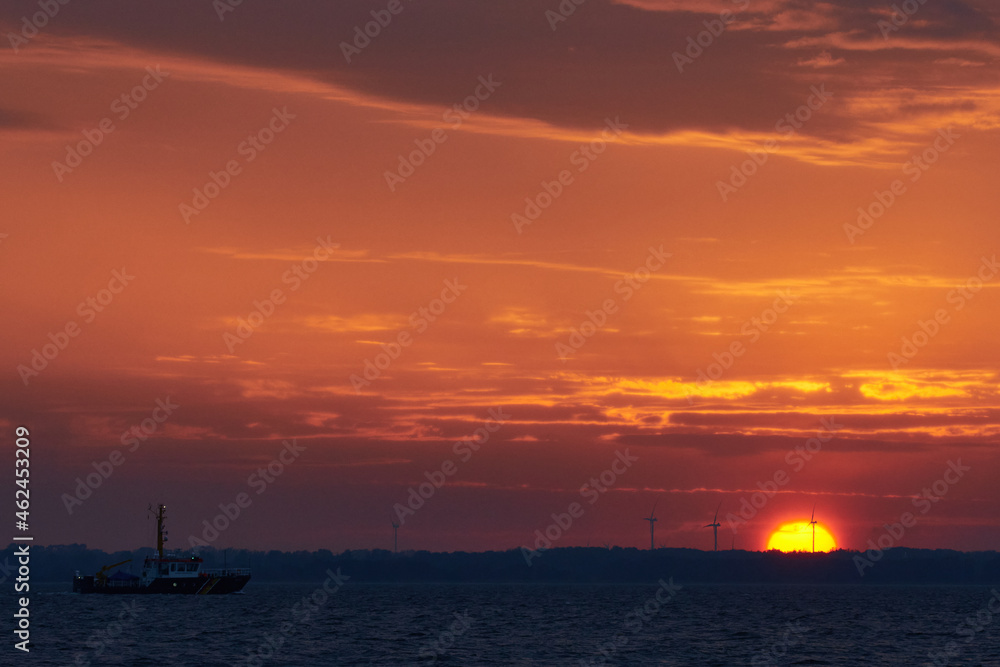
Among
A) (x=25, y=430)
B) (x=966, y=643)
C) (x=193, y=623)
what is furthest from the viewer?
(x=193, y=623)

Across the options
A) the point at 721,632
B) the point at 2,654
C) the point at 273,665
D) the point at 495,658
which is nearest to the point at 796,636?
the point at 721,632

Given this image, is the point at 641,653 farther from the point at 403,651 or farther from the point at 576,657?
the point at 403,651

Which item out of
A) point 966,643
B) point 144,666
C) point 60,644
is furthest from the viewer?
point 966,643

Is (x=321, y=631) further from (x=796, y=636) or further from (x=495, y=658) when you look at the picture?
(x=796, y=636)

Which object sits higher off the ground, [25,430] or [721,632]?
[25,430]

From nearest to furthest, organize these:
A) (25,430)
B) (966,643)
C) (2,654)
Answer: (25,430) < (2,654) < (966,643)

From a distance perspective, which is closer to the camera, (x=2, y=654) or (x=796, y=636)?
(x=2, y=654)

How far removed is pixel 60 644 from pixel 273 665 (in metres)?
43.4

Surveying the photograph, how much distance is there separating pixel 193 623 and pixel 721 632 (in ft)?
299

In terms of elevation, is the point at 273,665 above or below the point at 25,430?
below

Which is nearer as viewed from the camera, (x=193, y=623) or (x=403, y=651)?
(x=403, y=651)

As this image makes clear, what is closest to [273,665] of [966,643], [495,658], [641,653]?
[495,658]

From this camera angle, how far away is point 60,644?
151500mm

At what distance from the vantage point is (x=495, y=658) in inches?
5256
